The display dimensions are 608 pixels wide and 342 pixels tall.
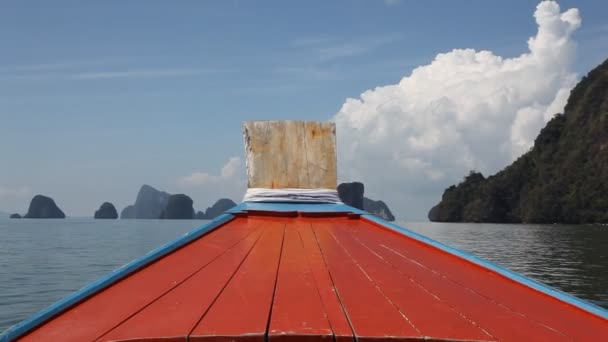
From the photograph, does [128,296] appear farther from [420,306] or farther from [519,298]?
[519,298]

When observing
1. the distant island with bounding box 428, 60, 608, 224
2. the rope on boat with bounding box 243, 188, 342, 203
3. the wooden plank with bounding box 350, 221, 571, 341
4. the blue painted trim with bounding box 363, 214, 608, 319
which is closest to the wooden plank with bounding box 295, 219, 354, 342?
the wooden plank with bounding box 350, 221, 571, 341

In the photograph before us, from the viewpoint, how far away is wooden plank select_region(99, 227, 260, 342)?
173 cm

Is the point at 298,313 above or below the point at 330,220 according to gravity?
below

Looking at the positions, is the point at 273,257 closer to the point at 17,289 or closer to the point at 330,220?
the point at 330,220

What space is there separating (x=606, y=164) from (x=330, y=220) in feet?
310

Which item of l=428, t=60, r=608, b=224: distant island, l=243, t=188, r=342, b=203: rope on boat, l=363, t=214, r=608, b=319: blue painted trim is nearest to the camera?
l=363, t=214, r=608, b=319: blue painted trim

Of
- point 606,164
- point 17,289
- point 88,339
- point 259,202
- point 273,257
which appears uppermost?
point 606,164

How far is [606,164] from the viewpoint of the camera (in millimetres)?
85875

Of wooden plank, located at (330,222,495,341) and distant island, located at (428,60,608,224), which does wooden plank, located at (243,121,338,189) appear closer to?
wooden plank, located at (330,222,495,341)

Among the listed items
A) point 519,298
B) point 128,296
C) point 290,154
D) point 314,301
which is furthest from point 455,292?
point 290,154

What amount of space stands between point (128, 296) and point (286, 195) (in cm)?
202

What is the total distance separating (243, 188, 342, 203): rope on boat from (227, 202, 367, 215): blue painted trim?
4 centimetres

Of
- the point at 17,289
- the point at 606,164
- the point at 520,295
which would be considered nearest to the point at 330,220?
the point at 520,295

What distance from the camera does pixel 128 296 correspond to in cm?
221
